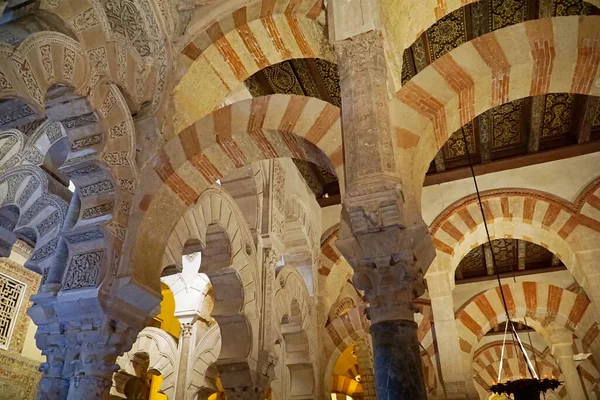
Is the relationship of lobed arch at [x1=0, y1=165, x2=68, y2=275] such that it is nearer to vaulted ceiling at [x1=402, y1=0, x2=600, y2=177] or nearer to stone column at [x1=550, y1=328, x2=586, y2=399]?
vaulted ceiling at [x1=402, y1=0, x2=600, y2=177]

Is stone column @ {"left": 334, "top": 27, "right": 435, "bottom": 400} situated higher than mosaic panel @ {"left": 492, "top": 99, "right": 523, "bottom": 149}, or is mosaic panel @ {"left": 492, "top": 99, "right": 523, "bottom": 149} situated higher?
mosaic panel @ {"left": 492, "top": 99, "right": 523, "bottom": 149}

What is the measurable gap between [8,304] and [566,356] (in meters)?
8.40

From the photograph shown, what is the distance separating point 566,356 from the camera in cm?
824

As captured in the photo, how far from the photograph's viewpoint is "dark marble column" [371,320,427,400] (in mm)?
2475

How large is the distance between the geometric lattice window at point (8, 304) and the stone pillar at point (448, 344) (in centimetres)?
517

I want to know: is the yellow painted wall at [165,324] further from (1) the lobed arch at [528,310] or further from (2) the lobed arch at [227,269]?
(1) the lobed arch at [528,310]

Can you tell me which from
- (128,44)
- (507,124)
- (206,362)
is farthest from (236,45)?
(507,124)

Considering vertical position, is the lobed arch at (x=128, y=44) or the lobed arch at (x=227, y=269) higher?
the lobed arch at (x=128, y=44)

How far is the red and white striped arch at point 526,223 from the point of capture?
6.33m

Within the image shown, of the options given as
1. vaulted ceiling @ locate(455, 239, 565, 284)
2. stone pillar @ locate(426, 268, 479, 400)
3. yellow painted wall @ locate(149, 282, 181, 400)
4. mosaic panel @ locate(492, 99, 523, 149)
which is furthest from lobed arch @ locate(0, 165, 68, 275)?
vaulted ceiling @ locate(455, 239, 565, 284)

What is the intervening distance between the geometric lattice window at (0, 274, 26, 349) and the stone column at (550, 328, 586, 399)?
820 centimetres

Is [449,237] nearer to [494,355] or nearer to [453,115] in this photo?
[453,115]

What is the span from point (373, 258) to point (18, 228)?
3678 millimetres

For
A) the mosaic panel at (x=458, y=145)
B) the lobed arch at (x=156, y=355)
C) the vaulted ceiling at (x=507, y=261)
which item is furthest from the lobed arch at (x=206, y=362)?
the vaulted ceiling at (x=507, y=261)
